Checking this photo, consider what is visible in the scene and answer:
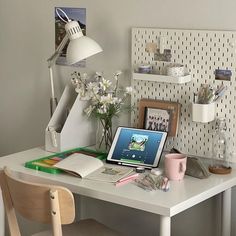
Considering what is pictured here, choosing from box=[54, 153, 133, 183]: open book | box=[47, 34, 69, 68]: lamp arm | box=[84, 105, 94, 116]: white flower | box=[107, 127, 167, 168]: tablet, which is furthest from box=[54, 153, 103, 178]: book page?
box=[47, 34, 69, 68]: lamp arm

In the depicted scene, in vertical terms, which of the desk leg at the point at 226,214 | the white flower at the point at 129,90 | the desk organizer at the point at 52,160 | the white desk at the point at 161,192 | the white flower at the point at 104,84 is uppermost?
the white flower at the point at 104,84

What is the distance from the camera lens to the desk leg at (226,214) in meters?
2.44

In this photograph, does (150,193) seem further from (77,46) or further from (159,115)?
(77,46)

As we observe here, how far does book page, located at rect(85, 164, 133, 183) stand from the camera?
228 cm

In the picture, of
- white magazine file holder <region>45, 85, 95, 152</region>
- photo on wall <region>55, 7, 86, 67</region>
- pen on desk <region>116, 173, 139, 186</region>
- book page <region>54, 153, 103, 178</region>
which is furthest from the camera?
photo on wall <region>55, 7, 86, 67</region>

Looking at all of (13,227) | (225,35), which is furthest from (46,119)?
(225,35)

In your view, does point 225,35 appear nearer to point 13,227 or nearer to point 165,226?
point 165,226

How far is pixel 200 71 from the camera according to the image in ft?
8.08

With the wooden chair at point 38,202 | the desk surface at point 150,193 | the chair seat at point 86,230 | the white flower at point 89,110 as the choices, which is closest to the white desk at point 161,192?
the desk surface at point 150,193

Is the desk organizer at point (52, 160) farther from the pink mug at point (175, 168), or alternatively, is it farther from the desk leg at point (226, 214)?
the desk leg at point (226, 214)

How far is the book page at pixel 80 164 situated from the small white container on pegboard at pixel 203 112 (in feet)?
1.39

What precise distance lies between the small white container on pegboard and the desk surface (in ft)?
0.74

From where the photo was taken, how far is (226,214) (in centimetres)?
246

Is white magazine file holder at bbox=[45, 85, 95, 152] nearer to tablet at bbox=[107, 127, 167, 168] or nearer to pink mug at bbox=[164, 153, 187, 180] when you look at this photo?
tablet at bbox=[107, 127, 167, 168]
